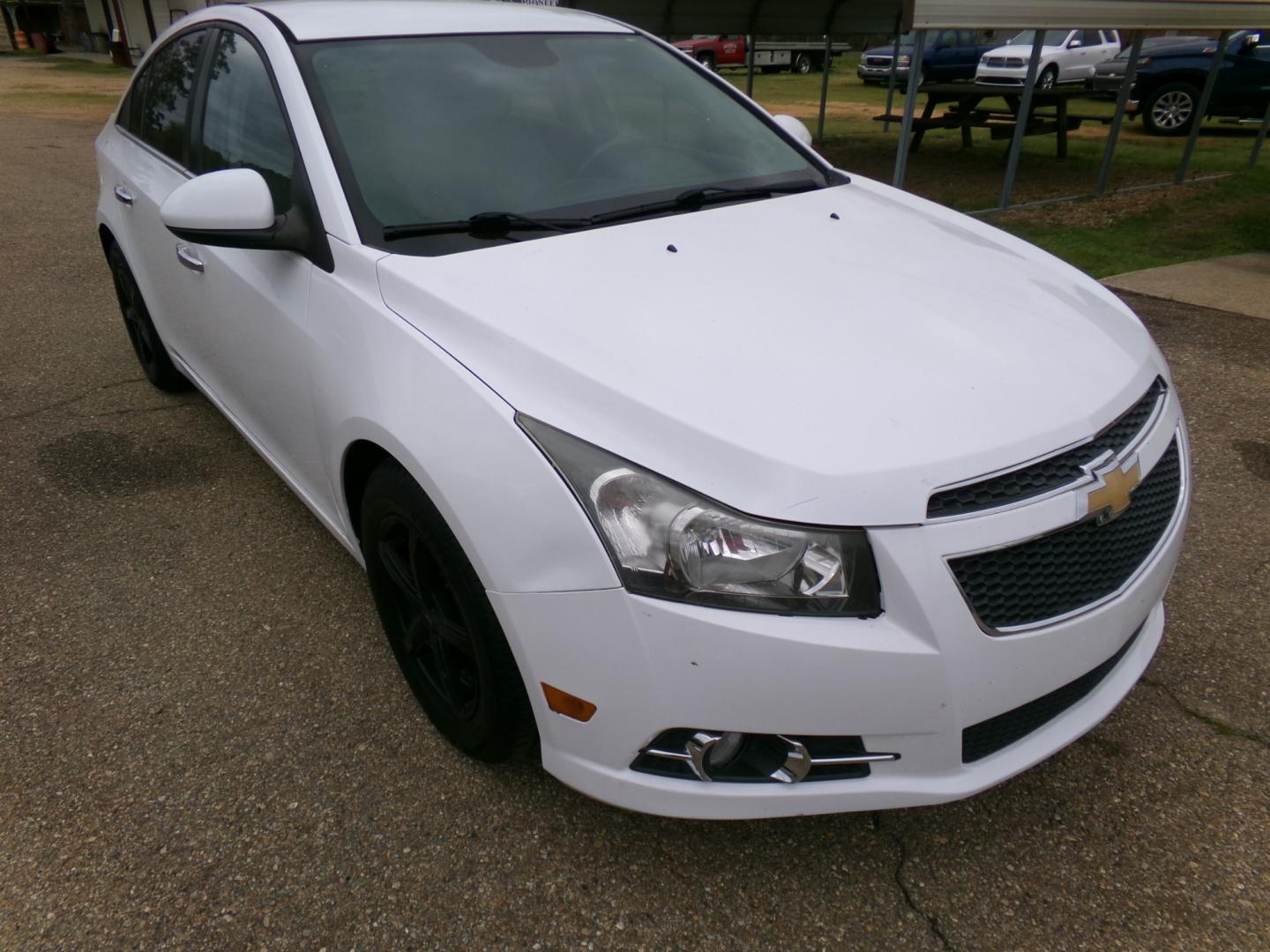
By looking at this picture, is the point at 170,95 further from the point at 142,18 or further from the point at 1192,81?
the point at 142,18

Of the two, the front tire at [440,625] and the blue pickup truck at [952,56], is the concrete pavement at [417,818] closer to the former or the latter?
the front tire at [440,625]

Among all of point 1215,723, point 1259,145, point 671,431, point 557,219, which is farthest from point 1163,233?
point 671,431

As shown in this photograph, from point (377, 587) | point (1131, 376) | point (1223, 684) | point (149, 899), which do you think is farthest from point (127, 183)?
point (1223, 684)

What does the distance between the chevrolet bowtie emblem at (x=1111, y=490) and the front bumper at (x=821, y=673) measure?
0.25 feet

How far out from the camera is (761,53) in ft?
83.4

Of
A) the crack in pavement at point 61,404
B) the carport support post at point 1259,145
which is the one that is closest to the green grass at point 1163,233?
the carport support post at point 1259,145

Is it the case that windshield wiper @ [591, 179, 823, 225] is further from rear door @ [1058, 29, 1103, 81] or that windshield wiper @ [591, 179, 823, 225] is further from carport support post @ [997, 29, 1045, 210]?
Answer: rear door @ [1058, 29, 1103, 81]

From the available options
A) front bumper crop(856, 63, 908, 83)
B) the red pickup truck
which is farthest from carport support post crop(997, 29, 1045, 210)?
the red pickup truck

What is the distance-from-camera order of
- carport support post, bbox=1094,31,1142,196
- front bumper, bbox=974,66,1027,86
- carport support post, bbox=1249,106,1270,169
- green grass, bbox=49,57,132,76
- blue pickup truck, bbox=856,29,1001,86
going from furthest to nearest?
green grass, bbox=49,57,132,76, blue pickup truck, bbox=856,29,1001,86, front bumper, bbox=974,66,1027,86, carport support post, bbox=1249,106,1270,169, carport support post, bbox=1094,31,1142,196

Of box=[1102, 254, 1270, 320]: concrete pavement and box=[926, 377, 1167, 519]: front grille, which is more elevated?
box=[926, 377, 1167, 519]: front grille

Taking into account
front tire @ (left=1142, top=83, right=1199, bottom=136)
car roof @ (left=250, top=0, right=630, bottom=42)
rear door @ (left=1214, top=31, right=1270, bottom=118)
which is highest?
car roof @ (left=250, top=0, right=630, bottom=42)

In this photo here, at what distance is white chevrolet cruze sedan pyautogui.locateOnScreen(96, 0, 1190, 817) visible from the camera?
5.29ft

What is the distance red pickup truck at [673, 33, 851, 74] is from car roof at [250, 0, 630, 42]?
22800 mm

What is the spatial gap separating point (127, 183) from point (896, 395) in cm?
330
